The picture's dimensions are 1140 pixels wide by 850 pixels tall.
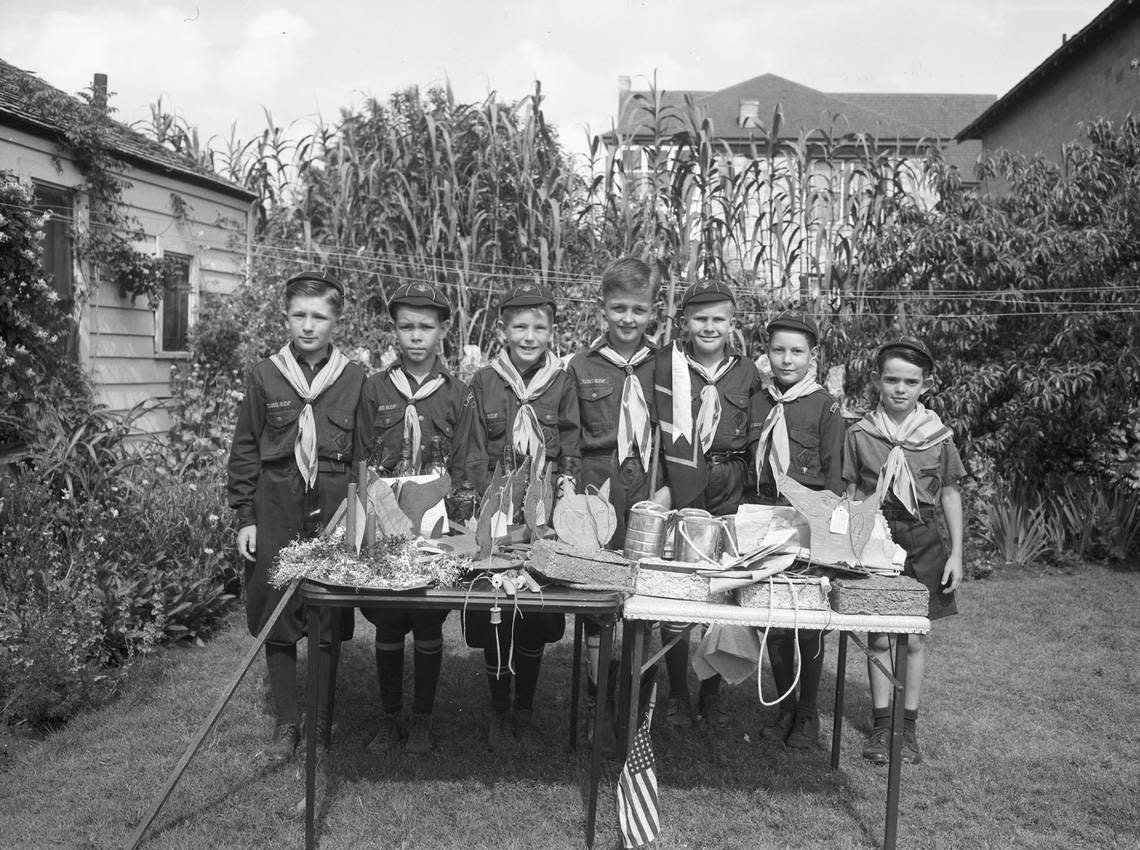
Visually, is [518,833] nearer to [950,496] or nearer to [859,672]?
[950,496]

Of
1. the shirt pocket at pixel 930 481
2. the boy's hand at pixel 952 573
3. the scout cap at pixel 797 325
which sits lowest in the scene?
the boy's hand at pixel 952 573

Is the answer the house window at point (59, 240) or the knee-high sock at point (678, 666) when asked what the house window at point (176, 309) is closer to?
the house window at point (59, 240)

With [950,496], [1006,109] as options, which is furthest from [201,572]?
[1006,109]

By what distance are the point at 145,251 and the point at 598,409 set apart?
5.16 meters

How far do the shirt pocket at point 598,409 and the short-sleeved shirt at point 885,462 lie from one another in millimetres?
1049

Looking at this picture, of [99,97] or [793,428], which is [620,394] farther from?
[99,97]

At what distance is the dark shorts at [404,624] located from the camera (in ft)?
13.1

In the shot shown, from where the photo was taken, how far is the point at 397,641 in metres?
4.08

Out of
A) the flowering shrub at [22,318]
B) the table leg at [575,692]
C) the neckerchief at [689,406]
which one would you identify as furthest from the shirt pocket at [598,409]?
the flowering shrub at [22,318]

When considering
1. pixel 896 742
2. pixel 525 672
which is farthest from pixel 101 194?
pixel 896 742

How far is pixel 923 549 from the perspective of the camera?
13.6 feet

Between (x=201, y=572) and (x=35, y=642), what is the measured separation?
5.15 feet

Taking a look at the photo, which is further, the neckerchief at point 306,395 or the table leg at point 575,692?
the table leg at point 575,692

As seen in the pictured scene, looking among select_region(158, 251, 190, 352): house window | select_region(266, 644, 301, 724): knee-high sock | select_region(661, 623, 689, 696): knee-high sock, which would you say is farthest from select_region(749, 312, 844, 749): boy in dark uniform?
select_region(158, 251, 190, 352): house window
